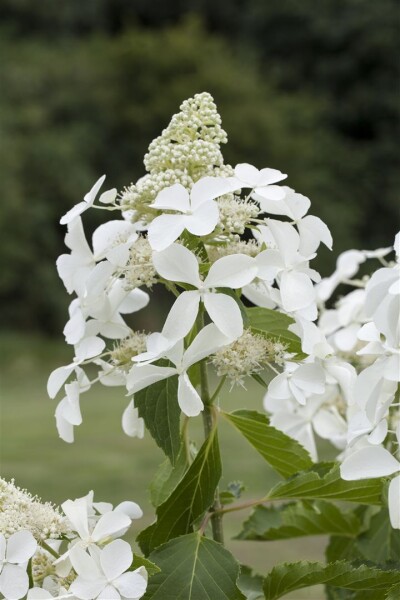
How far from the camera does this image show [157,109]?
2053cm

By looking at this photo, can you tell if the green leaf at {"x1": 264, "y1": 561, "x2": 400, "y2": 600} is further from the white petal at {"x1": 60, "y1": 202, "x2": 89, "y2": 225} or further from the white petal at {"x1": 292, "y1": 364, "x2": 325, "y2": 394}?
the white petal at {"x1": 60, "y1": 202, "x2": 89, "y2": 225}

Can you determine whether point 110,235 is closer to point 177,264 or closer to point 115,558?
point 177,264

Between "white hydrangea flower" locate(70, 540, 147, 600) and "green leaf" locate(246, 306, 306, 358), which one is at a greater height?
"green leaf" locate(246, 306, 306, 358)

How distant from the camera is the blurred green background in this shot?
1775cm

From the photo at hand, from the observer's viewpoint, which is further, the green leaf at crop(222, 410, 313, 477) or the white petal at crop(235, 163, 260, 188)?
the green leaf at crop(222, 410, 313, 477)

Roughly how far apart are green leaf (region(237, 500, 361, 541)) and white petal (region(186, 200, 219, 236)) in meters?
0.38

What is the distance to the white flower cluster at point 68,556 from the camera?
2.41ft

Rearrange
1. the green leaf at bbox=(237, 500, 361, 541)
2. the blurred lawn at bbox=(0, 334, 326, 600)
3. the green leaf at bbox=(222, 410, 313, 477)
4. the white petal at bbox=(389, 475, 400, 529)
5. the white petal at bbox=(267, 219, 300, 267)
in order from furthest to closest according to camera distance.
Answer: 1. the blurred lawn at bbox=(0, 334, 326, 600)
2. the green leaf at bbox=(237, 500, 361, 541)
3. the green leaf at bbox=(222, 410, 313, 477)
4. the white petal at bbox=(267, 219, 300, 267)
5. the white petal at bbox=(389, 475, 400, 529)

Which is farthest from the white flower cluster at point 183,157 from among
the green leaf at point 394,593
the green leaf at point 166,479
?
the green leaf at point 394,593

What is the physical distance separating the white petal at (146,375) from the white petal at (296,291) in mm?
98

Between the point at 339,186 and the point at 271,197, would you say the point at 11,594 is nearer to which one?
the point at 271,197

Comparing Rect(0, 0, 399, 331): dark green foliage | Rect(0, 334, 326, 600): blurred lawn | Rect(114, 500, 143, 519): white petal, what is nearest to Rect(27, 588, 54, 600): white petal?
Rect(114, 500, 143, 519): white petal

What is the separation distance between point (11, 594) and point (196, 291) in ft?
0.79

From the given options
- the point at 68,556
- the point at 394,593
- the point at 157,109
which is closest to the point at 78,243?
the point at 68,556
